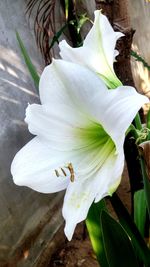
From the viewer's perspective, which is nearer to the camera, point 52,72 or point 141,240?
point 52,72

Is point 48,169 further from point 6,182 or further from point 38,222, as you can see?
point 38,222

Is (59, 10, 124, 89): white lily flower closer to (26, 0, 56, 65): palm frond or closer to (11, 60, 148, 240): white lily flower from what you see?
Answer: (11, 60, 148, 240): white lily flower

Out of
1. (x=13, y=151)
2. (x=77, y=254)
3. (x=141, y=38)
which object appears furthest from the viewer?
(x=141, y=38)

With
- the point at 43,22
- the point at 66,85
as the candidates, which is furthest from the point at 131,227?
the point at 43,22

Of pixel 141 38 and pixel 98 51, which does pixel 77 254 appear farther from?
pixel 141 38

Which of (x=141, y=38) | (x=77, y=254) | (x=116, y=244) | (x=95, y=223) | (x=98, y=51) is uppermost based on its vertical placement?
(x=98, y=51)

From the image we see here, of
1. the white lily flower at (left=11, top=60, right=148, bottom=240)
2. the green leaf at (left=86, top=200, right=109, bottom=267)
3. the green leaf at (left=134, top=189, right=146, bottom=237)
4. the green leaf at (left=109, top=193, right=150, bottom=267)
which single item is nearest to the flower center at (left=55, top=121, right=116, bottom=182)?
the white lily flower at (left=11, top=60, right=148, bottom=240)

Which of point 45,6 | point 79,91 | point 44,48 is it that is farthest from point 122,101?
point 45,6
